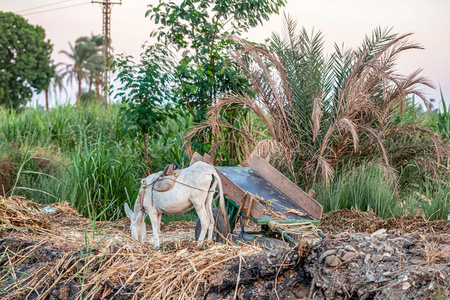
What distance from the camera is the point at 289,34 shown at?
933 centimetres

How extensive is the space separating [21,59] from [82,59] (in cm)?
954

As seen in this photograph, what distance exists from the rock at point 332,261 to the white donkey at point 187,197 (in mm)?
1791

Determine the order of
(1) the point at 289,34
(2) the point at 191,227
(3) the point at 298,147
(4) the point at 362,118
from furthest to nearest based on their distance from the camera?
(1) the point at 289,34 → (4) the point at 362,118 → (3) the point at 298,147 → (2) the point at 191,227

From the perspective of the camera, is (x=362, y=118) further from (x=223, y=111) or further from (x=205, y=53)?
(x=205, y=53)

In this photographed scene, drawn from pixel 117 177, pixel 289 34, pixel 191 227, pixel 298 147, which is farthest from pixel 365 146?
pixel 117 177

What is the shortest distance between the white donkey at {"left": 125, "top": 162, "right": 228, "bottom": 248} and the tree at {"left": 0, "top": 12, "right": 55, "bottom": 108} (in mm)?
44438

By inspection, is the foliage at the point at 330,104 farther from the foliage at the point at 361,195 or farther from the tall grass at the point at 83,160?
the tall grass at the point at 83,160

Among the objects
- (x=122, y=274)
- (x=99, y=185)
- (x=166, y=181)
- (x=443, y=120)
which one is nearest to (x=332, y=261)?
(x=122, y=274)

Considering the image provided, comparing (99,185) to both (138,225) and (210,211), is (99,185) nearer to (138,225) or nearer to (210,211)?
(138,225)

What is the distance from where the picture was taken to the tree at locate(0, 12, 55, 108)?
47156 millimetres

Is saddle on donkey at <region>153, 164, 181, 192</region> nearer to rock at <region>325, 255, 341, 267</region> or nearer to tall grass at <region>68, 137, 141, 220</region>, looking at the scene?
rock at <region>325, 255, 341, 267</region>

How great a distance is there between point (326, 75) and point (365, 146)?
150 centimetres

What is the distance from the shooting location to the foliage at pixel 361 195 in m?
7.23

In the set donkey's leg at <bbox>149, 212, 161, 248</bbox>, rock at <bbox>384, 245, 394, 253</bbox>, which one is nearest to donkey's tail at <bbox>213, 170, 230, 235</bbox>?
donkey's leg at <bbox>149, 212, 161, 248</bbox>
